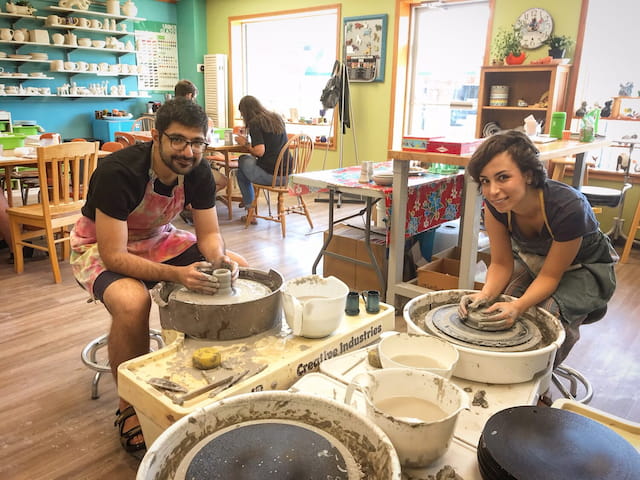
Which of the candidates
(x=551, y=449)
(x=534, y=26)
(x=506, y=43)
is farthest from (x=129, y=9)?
(x=551, y=449)

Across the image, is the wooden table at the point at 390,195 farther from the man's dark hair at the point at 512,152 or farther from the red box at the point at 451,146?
the man's dark hair at the point at 512,152

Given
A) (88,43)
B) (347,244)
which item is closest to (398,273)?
(347,244)

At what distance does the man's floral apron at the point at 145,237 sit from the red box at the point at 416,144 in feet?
3.98

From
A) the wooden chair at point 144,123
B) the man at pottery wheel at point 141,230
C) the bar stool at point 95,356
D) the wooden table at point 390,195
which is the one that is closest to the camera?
the man at pottery wheel at point 141,230

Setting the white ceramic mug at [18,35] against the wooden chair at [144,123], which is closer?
the white ceramic mug at [18,35]

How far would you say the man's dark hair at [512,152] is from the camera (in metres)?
1.45

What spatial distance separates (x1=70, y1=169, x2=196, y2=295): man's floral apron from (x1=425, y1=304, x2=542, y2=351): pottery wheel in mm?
1058

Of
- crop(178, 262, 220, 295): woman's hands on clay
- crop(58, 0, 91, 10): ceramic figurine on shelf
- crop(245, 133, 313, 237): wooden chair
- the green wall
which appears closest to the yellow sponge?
crop(178, 262, 220, 295): woman's hands on clay

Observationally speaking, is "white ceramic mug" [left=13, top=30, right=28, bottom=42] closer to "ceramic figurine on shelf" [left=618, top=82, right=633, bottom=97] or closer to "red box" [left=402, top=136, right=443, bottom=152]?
"red box" [left=402, top=136, right=443, bottom=152]

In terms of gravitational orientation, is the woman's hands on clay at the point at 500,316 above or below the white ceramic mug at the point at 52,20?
below

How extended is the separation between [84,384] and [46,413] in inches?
8.3

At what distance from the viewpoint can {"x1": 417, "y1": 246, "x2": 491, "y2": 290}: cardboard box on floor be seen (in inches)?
106

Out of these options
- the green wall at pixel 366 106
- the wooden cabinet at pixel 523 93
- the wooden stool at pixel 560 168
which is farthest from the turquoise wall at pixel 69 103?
the wooden stool at pixel 560 168

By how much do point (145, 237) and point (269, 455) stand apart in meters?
1.33
